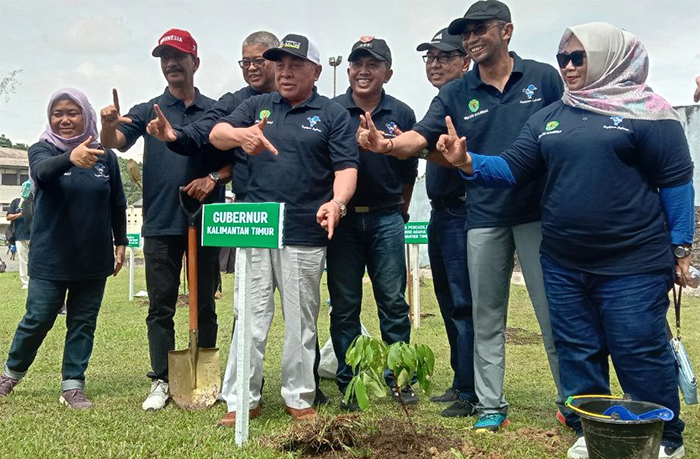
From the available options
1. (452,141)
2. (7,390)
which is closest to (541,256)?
(452,141)

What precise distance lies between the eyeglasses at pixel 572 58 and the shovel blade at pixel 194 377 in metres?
2.85

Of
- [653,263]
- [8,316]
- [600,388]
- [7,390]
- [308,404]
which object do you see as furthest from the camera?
[8,316]

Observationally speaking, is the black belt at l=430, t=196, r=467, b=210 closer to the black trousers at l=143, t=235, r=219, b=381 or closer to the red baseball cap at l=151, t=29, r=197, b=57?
the black trousers at l=143, t=235, r=219, b=381

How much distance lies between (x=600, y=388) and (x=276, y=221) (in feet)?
6.29

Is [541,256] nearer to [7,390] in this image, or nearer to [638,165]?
[638,165]

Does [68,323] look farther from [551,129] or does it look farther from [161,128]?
[551,129]

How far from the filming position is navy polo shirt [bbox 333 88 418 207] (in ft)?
15.2

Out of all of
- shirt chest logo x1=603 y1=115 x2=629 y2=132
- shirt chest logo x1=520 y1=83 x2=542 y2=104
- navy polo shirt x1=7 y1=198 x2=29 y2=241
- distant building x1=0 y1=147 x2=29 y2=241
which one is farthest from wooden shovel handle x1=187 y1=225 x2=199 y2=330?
distant building x1=0 y1=147 x2=29 y2=241

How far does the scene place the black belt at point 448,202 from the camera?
14.6ft

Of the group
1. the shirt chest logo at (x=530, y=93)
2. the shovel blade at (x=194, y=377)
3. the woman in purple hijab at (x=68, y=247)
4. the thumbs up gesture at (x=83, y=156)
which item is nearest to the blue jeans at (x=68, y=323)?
the woman in purple hijab at (x=68, y=247)

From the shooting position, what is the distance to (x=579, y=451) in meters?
3.45

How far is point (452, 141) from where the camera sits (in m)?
3.58

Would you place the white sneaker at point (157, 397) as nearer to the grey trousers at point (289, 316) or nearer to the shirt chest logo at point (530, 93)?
the grey trousers at point (289, 316)

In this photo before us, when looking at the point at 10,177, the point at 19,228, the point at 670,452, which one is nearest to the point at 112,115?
the point at 670,452
